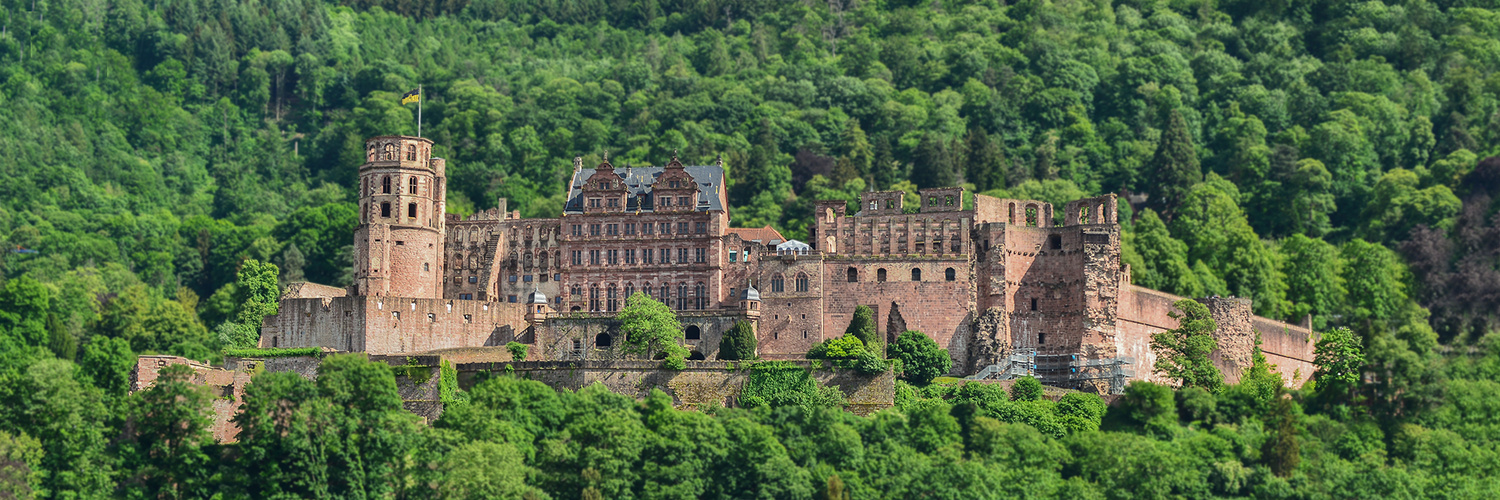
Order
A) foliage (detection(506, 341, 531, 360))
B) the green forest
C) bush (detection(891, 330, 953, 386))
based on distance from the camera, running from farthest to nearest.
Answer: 1. foliage (detection(506, 341, 531, 360))
2. bush (detection(891, 330, 953, 386))
3. the green forest

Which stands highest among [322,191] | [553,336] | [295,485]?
[322,191]

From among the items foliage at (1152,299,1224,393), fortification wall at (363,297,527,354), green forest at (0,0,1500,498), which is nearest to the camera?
green forest at (0,0,1500,498)

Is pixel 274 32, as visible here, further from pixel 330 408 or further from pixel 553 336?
pixel 330 408

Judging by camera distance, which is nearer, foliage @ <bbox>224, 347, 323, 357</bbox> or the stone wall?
foliage @ <bbox>224, 347, 323, 357</bbox>

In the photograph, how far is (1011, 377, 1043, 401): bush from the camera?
3770 inches

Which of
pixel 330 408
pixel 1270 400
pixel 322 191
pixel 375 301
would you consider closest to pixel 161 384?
pixel 330 408

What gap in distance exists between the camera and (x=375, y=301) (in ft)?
323

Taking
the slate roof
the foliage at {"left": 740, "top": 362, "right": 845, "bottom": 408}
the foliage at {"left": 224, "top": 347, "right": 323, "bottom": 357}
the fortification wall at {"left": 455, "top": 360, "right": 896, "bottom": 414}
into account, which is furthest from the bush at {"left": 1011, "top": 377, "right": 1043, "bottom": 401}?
the foliage at {"left": 224, "top": 347, "right": 323, "bottom": 357}

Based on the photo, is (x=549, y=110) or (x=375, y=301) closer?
(x=375, y=301)

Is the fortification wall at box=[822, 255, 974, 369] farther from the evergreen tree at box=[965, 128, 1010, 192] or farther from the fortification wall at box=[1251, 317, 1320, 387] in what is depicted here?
the evergreen tree at box=[965, 128, 1010, 192]

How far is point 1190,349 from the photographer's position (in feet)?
325

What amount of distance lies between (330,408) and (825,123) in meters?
67.9

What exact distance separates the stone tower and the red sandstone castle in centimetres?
8

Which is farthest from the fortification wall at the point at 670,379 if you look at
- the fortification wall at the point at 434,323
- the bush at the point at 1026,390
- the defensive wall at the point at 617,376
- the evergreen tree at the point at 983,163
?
the evergreen tree at the point at 983,163
